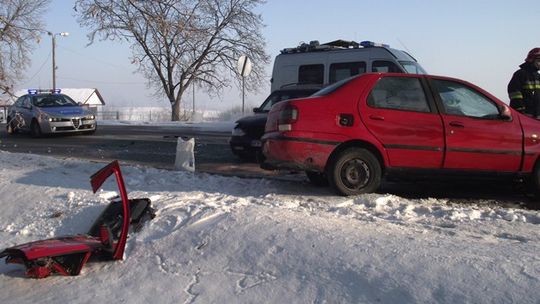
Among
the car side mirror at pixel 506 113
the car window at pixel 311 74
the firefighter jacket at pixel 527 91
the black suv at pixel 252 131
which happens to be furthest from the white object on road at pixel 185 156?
the firefighter jacket at pixel 527 91

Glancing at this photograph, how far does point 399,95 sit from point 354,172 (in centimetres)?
106

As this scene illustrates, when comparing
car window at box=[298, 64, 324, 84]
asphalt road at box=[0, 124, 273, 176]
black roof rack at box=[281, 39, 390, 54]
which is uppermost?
black roof rack at box=[281, 39, 390, 54]

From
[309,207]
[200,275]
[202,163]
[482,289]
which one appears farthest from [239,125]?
[482,289]

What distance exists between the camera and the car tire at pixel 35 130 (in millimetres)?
16003

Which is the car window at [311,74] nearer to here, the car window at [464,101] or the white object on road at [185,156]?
the white object on road at [185,156]

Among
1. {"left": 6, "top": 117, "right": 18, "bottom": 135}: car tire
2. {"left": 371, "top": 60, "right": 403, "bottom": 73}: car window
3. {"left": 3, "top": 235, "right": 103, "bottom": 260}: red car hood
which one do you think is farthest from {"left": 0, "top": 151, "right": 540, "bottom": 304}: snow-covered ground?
{"left": 6, "top": 117, "right": 18, "bottom": 135}: car tire

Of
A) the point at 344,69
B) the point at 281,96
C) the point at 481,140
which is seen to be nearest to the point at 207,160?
the point at 281,96

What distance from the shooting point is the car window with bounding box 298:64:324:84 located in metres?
12.1

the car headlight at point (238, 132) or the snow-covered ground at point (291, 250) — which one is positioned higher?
the car headlight at point (238, 132)

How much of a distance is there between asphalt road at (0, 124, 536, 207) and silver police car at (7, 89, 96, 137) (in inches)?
11.7

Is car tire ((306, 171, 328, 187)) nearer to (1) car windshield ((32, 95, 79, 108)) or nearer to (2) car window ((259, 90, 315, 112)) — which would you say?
(2) car window ((259, 90, 315, 112))

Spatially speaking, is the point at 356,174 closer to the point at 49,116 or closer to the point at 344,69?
the point at 344,69

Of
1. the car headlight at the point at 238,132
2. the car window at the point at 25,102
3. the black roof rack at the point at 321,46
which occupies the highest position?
the black roof rack at the point at 321,46

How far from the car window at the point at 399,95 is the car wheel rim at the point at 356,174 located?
700 millimetres
